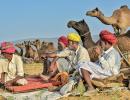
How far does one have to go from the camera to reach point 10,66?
11406 millimetres

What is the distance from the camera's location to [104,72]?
10.6m

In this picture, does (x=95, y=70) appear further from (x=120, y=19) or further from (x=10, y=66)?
(x=120, y=19)

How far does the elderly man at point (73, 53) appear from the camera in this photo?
11344 mm

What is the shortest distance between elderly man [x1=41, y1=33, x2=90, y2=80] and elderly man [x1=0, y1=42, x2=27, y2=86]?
86 centimetres

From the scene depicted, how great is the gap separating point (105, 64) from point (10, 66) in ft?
A: 7.52

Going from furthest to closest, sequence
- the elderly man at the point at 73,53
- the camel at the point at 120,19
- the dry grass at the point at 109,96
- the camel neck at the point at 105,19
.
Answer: the camel at the point at 120,19, the camel neck at the point at 105,19, the elderly man at the point at 73,53, the dry grass at the point at 109,96

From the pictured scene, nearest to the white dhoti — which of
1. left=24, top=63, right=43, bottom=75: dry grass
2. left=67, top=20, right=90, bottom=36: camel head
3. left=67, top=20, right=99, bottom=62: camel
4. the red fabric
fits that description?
the red fabric

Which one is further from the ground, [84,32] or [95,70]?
[84,32]

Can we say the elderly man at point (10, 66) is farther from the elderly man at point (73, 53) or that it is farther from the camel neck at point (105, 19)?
the camel neck at point (105, 19)

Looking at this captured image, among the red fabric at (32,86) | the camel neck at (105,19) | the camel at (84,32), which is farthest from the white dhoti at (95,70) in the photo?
the camel neck at (105,19)

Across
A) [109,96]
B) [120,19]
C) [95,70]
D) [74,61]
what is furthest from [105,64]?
[120,19]

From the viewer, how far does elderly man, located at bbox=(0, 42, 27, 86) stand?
11.2 meters

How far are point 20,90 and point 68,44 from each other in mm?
1805

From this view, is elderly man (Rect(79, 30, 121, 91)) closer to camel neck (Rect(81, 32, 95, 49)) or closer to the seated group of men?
the seated group of men
